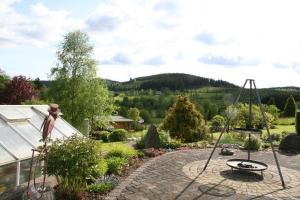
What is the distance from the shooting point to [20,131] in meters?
10.1

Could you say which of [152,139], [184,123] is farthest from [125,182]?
[184,123]

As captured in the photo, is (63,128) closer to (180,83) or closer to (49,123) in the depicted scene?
(49,123)

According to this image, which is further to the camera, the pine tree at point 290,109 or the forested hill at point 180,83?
the forested hill at point 180,83

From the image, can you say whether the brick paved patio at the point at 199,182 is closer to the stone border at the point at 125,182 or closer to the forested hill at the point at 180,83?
the stone border at the point at 125,182

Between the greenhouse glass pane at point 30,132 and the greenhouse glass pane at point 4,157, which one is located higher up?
the greenhouse glass pane at point 30,132

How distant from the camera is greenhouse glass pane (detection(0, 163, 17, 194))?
8.33 m

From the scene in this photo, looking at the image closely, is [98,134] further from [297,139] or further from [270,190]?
[270,190]

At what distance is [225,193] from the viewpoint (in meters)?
9.58

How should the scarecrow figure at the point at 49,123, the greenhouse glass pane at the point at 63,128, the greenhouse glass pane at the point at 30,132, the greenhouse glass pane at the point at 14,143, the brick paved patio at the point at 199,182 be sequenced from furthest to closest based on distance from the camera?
1. the greenhouse glass pane at the point at 63,128
2. the greenhouse glass pane at the point at 30,132
3. the brick paved patio at the point at 199,182
4. the greenhouse glass pane at the point at 14,143
5. the scarecrow figure at the point at 49,123

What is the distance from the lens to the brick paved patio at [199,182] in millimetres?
9328

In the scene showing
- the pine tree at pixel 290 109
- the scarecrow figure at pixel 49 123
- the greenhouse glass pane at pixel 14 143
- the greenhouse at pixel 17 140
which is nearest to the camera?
the scarecrow figure at pixel 49 123

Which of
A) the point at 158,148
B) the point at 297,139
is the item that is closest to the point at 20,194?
the point at 158,148

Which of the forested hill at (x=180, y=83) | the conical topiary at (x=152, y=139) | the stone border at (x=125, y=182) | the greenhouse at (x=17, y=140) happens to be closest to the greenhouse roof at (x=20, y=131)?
the greenhouse at (x=17, y=140)

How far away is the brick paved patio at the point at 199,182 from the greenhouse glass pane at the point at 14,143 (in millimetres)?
2732
